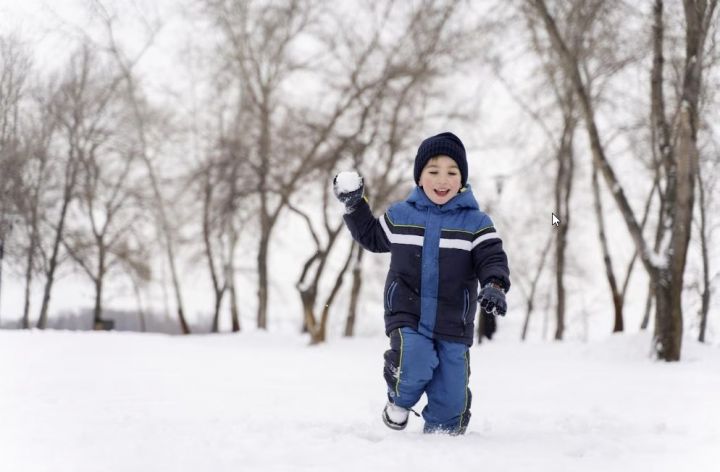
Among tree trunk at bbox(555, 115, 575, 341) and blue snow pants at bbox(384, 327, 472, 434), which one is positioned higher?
tree trunk at bbox(555, 115, 575, 341)

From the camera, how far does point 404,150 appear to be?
47.9 ft

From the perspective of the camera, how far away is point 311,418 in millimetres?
3721

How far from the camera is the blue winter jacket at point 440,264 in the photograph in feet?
10.6

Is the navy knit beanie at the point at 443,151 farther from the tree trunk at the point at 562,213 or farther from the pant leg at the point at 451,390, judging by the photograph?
the tree trunk at the point at 562,213

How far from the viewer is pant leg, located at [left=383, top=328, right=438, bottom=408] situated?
127 inches

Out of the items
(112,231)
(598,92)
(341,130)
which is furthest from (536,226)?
(112,231)

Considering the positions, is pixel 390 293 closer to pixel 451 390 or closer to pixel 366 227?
pixel 366 227

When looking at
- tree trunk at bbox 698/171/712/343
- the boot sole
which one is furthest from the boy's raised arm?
tree trunk at bbox 698/171/712/343

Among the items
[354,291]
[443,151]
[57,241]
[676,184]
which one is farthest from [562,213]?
[443,151]

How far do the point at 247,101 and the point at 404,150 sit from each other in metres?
4.26

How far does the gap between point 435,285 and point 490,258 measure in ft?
0.96

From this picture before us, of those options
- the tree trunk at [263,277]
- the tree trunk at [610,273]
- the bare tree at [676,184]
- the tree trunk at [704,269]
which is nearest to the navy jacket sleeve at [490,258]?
the bare tree at [676,184]

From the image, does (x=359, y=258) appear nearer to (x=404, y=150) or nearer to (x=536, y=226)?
(x=404, y=150)

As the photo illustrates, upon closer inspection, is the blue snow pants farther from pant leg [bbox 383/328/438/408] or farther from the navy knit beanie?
the navy knit beanie
